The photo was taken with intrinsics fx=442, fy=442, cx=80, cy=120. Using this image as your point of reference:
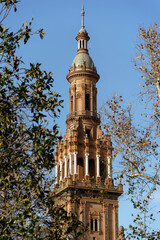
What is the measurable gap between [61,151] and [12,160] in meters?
49.5

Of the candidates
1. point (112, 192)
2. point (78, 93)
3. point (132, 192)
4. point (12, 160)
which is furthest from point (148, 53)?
point (78, 93)

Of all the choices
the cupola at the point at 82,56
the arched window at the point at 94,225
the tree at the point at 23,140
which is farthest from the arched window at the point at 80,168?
the tree at the point at 23,140

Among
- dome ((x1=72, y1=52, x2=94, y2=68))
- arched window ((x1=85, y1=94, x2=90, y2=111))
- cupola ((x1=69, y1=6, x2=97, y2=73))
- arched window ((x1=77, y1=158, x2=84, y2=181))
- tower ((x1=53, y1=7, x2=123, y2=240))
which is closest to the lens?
tower ((x1=53, y1=7, x2=123, y2=240))

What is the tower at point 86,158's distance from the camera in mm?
57625

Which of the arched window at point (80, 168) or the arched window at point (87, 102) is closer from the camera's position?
the arched window at point (80, 168)

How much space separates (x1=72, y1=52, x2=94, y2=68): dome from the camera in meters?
69.8

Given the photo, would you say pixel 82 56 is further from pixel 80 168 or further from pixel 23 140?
pixel 23 140

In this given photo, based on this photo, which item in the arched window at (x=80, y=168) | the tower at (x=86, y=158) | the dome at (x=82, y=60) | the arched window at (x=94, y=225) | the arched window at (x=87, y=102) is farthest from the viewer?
the dome at (x=82, y=60)

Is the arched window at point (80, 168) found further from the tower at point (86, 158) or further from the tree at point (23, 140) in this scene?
the tree at point (23, 140)

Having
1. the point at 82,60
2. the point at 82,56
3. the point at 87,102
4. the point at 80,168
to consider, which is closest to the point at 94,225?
the point at 80,168

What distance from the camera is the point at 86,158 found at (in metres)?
61.3

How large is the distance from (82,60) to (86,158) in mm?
17337

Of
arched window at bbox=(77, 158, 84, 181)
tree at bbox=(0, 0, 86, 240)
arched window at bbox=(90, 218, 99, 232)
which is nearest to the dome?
arched window at bbox=(77, 158, 84, 181)

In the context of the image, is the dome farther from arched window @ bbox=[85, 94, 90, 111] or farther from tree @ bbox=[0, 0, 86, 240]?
tree @ bbox=[0, 0, 86, 240]
